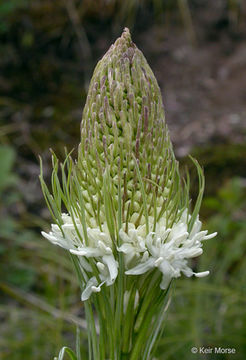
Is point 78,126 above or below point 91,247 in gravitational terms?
above

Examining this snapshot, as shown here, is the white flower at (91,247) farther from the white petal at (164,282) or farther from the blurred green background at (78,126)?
the blurred green background at (78,126)

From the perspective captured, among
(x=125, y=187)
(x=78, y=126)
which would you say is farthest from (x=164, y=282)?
(x=78, y=126)

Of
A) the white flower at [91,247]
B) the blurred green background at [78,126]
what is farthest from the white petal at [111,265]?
the blurred green background at [78,126]

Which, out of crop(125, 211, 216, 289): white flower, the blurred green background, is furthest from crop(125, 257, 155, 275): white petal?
the blurred green background

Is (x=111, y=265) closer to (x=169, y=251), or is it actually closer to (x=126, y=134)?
(x=169, y=251)

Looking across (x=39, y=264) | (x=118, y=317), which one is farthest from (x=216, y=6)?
(x=118, y=317)

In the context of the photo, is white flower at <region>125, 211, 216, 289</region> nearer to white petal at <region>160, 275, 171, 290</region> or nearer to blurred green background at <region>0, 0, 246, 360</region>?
white petal at <region>160, 275, 171, 290</region>

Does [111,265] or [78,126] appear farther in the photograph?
[78,126]
